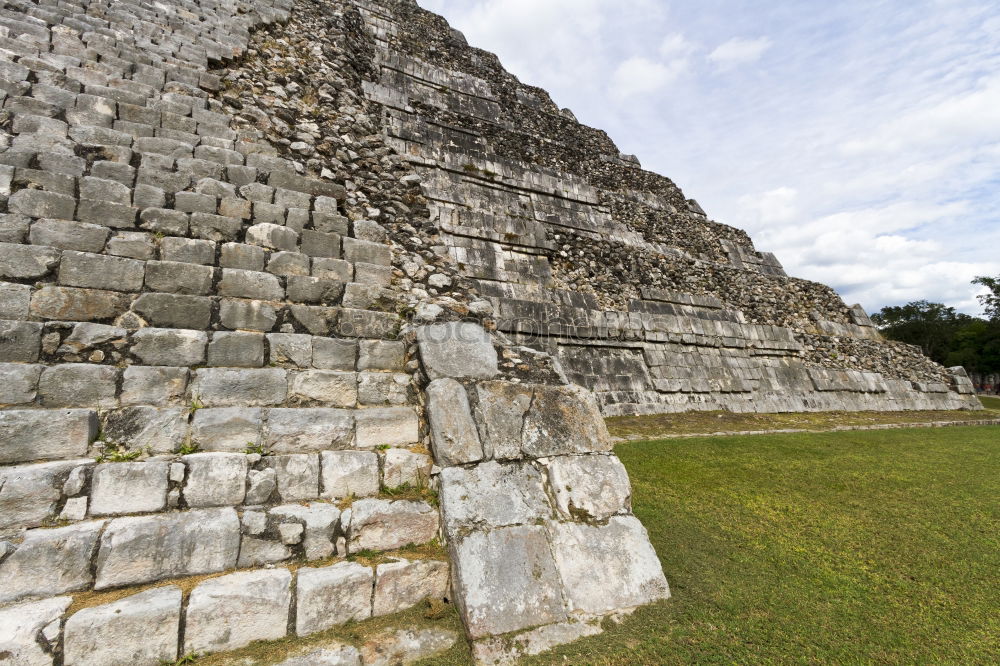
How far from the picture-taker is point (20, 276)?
122 inches

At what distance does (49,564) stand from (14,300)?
75.3 inches

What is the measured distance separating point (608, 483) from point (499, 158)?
38.1 ft

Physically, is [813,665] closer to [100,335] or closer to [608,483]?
[608,483]

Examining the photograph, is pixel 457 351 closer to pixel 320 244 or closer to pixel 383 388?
pixel 383 388

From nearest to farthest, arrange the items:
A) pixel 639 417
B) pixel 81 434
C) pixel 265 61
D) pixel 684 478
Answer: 1. pixel 81 434
2. pixel 684 478
3. pixel 265 61
4. pixel 639 417

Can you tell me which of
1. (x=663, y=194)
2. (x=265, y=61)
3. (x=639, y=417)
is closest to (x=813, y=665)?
(x=639, y=417)

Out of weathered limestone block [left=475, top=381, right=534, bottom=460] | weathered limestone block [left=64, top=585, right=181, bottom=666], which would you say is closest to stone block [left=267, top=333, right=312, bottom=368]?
weathered limestone block [left=475, top=381, right=534, bottom=460]

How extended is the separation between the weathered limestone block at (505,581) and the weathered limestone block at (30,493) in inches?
90.5

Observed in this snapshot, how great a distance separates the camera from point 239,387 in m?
3.22

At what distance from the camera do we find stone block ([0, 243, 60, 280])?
3076mm

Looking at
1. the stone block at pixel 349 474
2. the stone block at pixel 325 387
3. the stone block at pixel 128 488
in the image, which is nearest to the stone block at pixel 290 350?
the stone block at pixel 325 387

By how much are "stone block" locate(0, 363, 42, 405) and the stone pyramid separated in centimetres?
2

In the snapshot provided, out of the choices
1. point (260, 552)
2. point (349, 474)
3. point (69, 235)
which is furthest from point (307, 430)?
point (69, 235)

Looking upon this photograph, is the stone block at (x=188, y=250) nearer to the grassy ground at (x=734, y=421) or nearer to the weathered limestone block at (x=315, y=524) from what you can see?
the weathered limestone block at (x=315, y=524)
